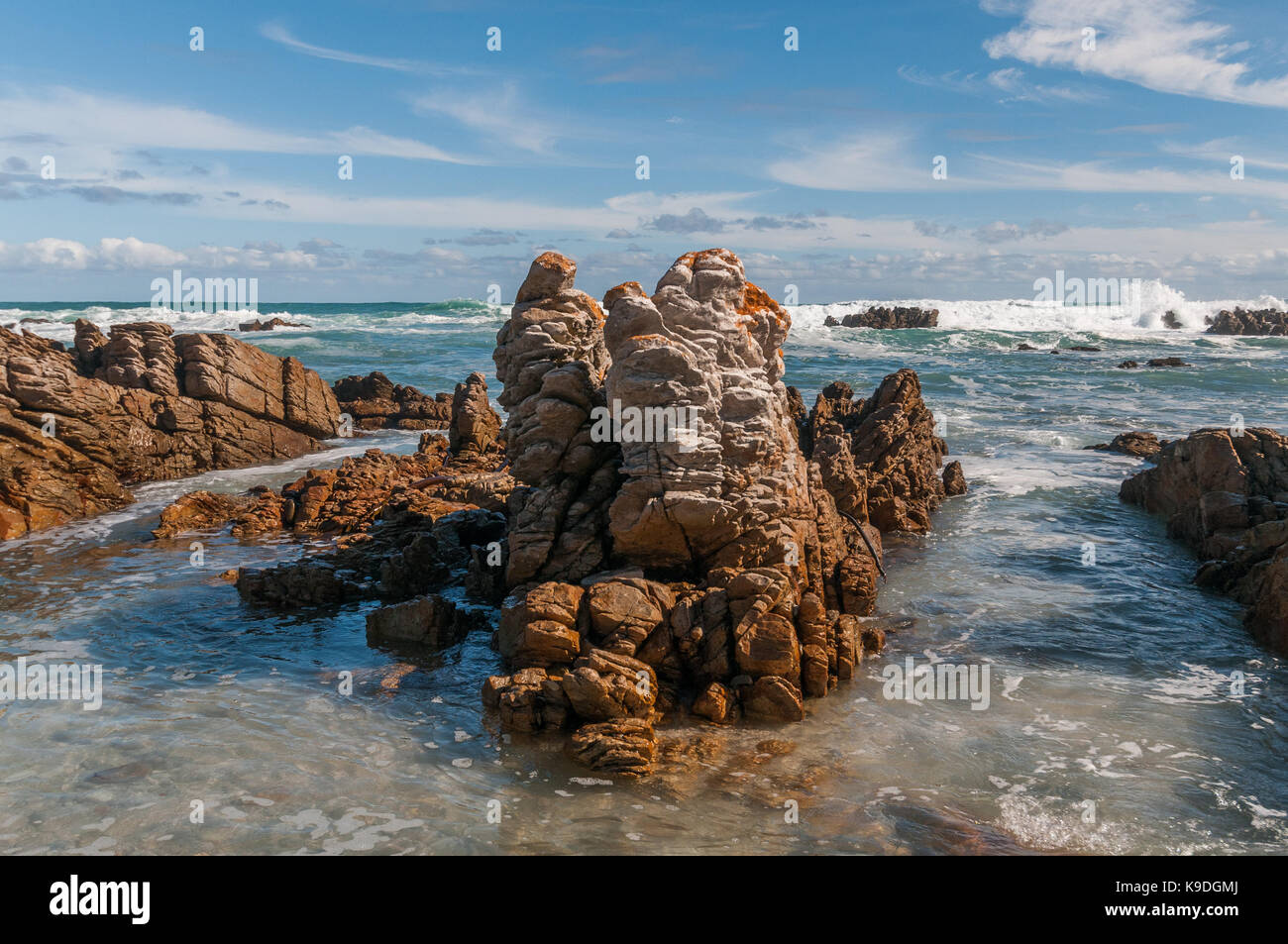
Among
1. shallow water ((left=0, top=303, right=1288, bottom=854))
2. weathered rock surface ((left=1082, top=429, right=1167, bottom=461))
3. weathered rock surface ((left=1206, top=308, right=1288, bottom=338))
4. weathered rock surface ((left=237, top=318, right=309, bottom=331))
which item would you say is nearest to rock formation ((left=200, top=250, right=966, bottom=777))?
shallow water ((left=0, top=303, right=1288, bottom=854))

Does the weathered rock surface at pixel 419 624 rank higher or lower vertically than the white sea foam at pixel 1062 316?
lower

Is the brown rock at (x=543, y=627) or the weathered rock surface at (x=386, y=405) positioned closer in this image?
the brown rock at (x=543, y=627)

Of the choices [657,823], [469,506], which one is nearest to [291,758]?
[657,823]

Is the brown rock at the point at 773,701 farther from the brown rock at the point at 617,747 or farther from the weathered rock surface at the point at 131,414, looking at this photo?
the weathered rock surface at the point at 131,414

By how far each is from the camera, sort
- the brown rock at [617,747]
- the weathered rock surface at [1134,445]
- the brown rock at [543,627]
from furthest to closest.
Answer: the weathered rock surface at [1134,445]
the brown rock at [543,627]
the brown rock at [617,747]

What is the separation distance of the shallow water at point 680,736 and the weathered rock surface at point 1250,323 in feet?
279

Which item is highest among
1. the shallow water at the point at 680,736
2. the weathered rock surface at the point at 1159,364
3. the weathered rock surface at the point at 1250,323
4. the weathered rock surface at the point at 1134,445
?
the weathered rock surface at the point at 1250,323

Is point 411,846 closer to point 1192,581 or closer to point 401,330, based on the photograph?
point 1192,581

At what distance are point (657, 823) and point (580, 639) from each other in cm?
295

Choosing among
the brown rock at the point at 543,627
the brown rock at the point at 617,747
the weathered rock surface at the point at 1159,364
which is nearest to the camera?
the brown rock at the point at 617,747

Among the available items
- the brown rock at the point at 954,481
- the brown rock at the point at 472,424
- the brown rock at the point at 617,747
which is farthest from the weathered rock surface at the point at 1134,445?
the brown rock at the point at 617,747

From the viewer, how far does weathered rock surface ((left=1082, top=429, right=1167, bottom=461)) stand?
25.8 metres

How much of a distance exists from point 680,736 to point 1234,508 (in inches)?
494

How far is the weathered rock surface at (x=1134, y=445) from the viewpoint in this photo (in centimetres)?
2584
